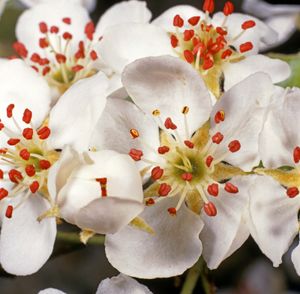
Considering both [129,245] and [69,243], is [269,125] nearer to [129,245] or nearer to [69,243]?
[129,245]

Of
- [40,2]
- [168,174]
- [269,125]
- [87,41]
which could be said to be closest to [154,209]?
[168,174]

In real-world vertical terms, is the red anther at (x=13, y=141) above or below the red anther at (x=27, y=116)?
below

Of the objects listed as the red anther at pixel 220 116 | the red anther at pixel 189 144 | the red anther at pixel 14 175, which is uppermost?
the red anther at pixel 220 116

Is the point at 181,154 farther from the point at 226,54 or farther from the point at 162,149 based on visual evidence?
the point at 226,54

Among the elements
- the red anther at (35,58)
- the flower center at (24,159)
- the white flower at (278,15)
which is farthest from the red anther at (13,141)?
the white flower at (278,15)

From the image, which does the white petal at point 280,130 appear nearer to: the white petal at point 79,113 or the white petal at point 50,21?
the white petal at point 79,113

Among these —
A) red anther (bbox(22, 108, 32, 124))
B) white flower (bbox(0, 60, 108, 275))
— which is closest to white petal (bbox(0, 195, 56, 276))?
white flower (bbox(0, 60, 108, 275))

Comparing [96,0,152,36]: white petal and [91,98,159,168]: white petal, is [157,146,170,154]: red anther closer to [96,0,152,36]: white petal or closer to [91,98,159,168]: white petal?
[91,98,159,168]: white petal
